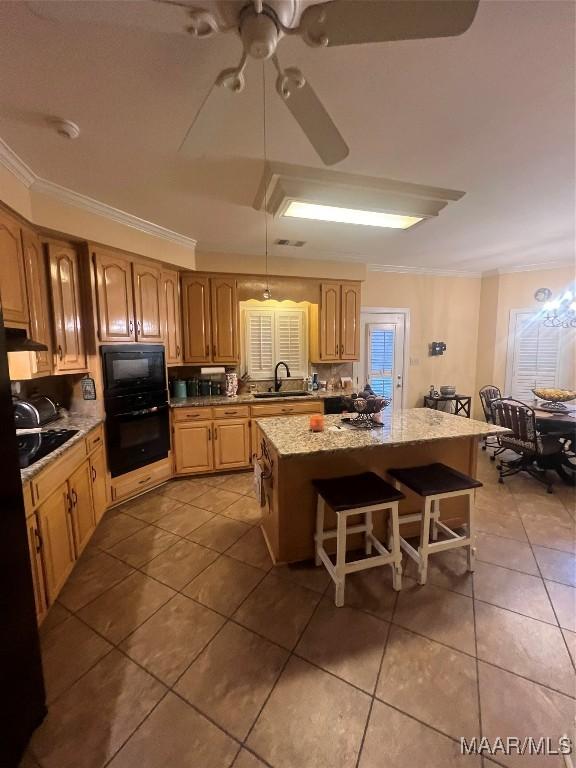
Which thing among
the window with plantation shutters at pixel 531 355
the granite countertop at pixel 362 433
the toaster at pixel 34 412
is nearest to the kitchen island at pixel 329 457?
the granite countertop at pixel 362 433

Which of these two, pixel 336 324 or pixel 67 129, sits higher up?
pixel 67 129

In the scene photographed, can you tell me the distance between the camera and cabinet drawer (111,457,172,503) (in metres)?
3.13

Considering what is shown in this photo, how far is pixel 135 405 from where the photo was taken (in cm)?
321

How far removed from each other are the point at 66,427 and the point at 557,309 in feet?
19.8

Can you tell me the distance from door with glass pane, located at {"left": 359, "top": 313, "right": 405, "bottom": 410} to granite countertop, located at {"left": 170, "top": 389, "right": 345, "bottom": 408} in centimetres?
109

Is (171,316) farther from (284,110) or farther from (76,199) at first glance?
(284,110)

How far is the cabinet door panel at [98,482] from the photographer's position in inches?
105

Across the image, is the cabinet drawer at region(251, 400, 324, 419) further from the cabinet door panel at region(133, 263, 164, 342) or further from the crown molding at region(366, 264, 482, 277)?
the crown molding at region(366, 264, 482, 277)

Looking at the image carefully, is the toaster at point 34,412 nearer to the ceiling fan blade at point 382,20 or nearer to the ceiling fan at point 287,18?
the ceiling fan at point 287,18

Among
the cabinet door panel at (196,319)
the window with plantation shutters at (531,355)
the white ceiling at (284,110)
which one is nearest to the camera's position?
the white ceiling at (284,110)

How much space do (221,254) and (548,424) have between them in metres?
4.26

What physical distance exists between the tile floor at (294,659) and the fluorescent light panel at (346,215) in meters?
2.63

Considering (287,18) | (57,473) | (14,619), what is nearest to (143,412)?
(57,473)

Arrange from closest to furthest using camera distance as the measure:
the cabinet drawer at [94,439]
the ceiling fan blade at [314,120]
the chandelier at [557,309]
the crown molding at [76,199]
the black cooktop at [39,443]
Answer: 1. the ceiling fan blade at [314,120]
2. the black cooktop at [39,443]
3. the crown molding at [76,199]
4. the cabinet drawer at [94,439]
5. the chandelier at [557,309]
